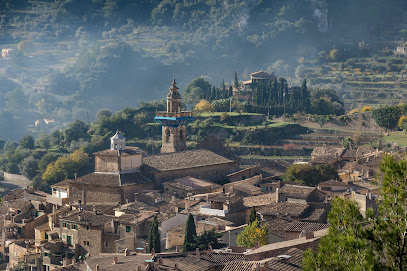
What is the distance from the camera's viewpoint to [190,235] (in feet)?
131

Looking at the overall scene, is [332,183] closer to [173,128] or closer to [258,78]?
[173,128]

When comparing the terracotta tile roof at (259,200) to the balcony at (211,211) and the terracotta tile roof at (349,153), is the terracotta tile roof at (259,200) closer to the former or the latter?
the balcony at (211,211)

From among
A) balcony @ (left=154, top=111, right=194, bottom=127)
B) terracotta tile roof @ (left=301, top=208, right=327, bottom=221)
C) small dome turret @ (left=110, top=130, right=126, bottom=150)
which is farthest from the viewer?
balcony @ (left=154, top=111, right=194, bottom=127)

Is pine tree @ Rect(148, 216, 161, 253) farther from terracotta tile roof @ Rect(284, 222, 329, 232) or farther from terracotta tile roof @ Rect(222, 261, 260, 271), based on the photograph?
terracotta tile roof @ Rect(222, 261, 260, 271)

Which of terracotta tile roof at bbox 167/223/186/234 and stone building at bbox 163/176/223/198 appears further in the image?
stone building at bbox 163/176/223/198

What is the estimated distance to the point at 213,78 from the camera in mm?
187500

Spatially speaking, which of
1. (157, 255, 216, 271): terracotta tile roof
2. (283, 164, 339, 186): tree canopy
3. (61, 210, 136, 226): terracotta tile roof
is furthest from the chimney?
(283, 164, 339, 186): tree canopy

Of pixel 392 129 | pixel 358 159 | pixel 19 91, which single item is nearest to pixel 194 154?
pixel 358 159

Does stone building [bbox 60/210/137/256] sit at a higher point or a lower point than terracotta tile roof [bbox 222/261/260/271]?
lower

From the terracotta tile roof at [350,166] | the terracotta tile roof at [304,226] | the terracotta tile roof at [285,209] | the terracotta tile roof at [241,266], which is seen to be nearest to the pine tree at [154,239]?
the terracotta tile roof at [304,226]

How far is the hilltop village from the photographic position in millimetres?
33688

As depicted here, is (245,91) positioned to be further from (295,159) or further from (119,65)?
(119,65)

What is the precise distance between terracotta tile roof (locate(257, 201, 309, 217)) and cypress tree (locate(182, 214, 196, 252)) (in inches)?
186

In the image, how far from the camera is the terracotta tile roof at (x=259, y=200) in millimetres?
47228
